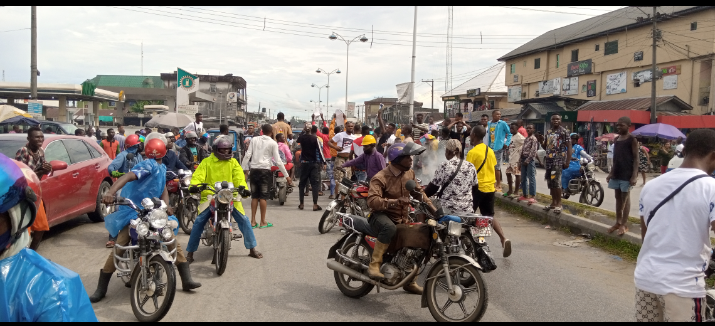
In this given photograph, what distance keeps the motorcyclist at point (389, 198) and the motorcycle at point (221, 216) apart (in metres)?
2.02

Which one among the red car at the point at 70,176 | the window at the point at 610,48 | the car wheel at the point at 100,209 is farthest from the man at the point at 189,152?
the window at the point at 610,48

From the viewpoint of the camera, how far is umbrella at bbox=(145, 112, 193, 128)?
19156mm

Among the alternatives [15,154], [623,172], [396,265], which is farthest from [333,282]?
[15,154]

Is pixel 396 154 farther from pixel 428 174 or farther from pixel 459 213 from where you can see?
pixel 428 174

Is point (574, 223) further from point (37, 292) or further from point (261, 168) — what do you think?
point (37, 292)

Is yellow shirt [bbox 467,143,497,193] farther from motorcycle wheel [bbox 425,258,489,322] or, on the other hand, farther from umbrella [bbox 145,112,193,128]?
umbrella [bbox 145,112,193,128]

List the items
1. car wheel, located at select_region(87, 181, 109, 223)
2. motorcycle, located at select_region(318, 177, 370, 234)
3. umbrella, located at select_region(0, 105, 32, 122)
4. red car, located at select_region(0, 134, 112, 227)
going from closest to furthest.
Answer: red car, located at select_region(0, 134, 112, 227), motorcycle, located at select_region(318, 177, 370, 234), car wheel, located at select_region(87, 181, 109, 223), umbrella, located at select_region(0, 105, 32, 122)

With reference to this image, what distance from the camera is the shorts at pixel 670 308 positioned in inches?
123

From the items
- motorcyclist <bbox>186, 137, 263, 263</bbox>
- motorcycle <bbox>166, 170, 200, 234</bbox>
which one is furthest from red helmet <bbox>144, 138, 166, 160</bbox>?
motorcycle <bbox>166, 170, 200, 234</bbox>

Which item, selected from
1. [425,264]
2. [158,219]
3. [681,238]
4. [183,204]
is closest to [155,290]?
[158,219]

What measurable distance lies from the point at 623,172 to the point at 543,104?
102ft

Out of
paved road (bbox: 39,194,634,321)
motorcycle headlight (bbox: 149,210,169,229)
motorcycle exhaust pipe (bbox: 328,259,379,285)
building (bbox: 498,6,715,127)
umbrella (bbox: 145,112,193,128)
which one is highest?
building (bbox: 498,6,715,127)

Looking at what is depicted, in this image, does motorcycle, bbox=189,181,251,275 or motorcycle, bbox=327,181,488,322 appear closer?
motorcycle, bbox=327,181,488,322

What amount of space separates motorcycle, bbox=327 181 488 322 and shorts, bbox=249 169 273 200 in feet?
12.7
